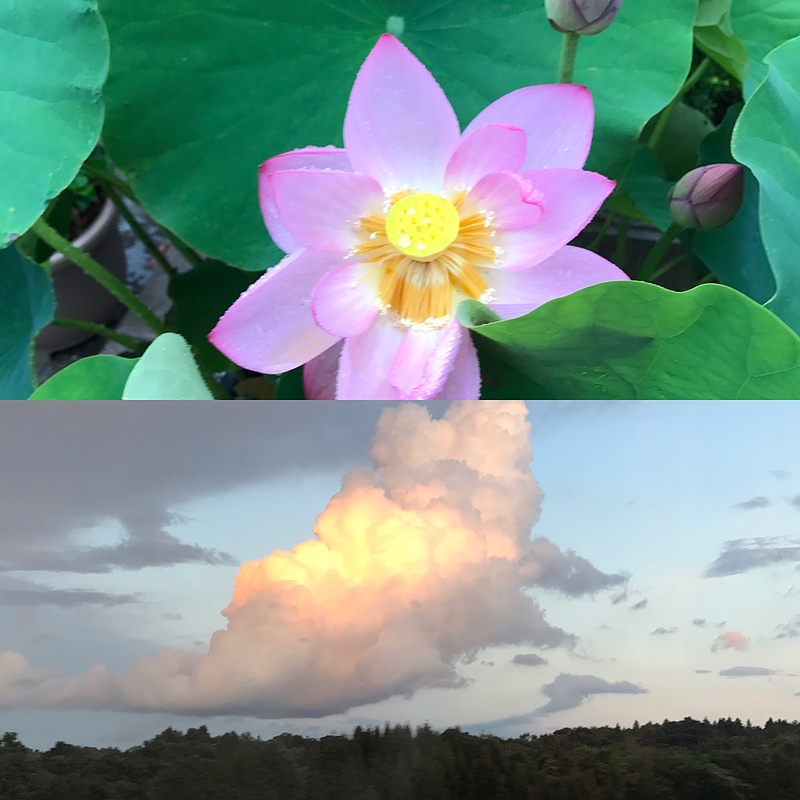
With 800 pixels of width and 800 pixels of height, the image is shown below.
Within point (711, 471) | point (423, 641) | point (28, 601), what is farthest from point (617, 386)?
point (28, 601)

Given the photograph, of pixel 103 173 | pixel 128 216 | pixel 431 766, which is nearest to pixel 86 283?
pixel 128 216

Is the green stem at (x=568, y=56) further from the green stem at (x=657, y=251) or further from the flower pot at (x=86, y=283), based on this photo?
the flower pot at (x=86, y=283)

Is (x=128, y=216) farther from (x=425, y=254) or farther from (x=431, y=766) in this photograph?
(x=431, y=766)

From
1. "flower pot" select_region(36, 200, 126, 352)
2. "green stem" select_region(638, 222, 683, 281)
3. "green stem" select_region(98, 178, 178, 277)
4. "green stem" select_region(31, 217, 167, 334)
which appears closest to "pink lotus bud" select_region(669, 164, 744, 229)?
"green stem" select_region(638, 222, 683, 281)

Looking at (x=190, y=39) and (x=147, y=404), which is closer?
(x=147, y=404)

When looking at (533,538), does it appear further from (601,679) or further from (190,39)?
(190,39)

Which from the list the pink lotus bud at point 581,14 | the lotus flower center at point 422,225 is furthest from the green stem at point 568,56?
the lotus flower center at point 422,225

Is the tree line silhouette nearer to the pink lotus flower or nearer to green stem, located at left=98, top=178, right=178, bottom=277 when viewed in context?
the pink lotus flower
